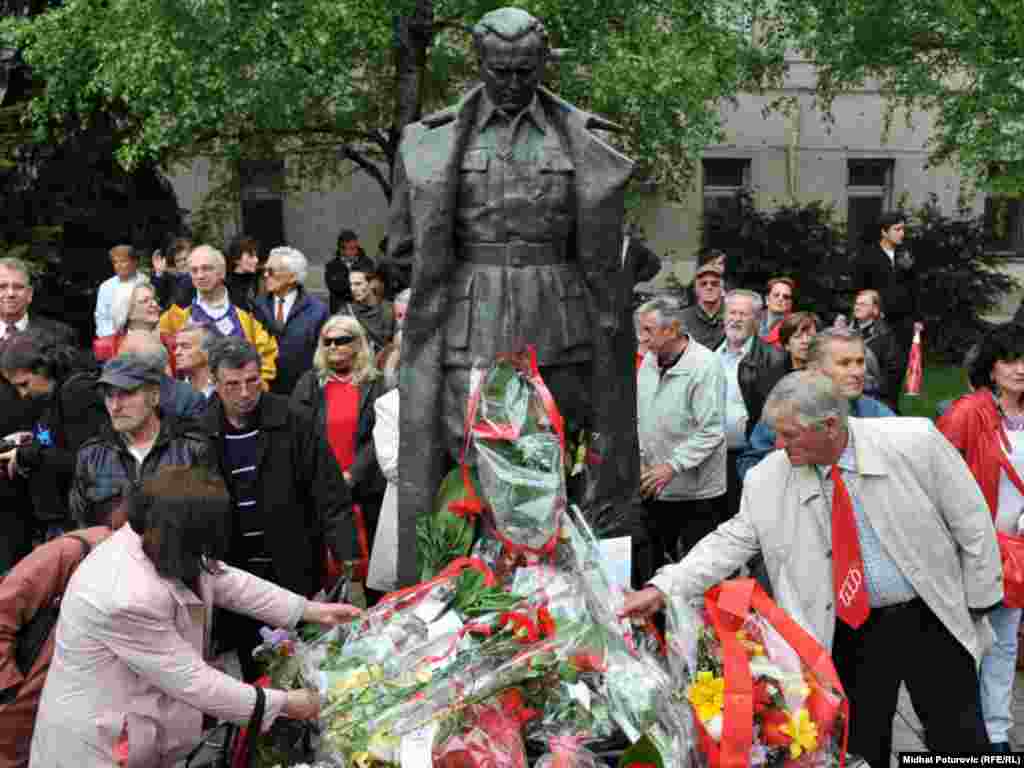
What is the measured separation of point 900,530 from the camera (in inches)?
183

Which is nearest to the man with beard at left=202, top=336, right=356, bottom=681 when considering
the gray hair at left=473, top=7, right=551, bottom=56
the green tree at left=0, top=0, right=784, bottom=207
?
the gray hair at left=473, top=7, right=551, bottom=56

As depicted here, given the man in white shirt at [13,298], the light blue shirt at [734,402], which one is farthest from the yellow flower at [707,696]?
the man in white shirt at [13,298]

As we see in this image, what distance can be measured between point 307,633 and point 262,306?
4962mm

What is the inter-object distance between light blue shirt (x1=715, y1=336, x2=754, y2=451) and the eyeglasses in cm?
222

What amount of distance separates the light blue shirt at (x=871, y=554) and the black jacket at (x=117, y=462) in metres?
2.46

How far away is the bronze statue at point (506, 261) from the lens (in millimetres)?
5062

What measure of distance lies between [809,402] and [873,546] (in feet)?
2.09

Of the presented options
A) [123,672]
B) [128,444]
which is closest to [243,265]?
[128,444]

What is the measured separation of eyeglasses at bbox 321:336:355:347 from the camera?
23.0 feet

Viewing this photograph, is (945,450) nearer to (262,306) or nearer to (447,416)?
(447,416)

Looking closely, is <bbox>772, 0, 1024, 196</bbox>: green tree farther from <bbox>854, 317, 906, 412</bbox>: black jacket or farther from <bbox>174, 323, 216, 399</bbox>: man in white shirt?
A: <bbox>174, 323, 216, 399</bbox>: man in white shirt

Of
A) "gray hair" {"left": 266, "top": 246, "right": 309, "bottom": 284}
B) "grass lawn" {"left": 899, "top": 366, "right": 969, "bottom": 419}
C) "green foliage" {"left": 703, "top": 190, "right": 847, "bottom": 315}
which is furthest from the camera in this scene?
"green foliage" {"left": 703, "top": 190, "right": 847, "bottom": 315}

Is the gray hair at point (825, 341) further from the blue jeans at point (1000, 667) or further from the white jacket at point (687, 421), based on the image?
the blue jeans at point (1000, 667)

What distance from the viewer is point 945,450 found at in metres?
4.71
